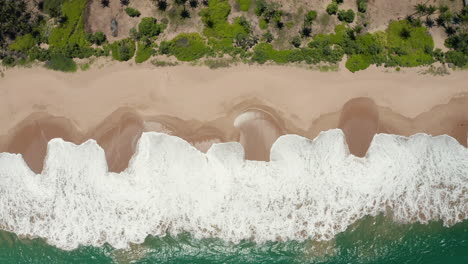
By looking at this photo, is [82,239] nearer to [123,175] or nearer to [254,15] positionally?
[123,175]

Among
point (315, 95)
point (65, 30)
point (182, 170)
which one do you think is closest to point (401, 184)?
point (315, 95)

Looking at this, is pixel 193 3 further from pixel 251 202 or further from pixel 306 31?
pixel 251 202

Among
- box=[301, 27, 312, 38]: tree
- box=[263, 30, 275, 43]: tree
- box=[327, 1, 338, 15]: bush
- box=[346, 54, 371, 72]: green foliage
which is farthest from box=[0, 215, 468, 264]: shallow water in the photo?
box=[327, 1, 338, 15]: bush

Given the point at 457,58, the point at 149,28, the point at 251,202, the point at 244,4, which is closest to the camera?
the point at 457,58

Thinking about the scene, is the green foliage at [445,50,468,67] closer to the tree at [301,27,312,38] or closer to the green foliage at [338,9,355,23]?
the green foliage at [338,9,355,23]

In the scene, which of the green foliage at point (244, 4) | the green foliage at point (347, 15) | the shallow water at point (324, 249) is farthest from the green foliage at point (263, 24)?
the shallow water at point (324, 249)

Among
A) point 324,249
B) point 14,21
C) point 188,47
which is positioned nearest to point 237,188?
point 324,249
